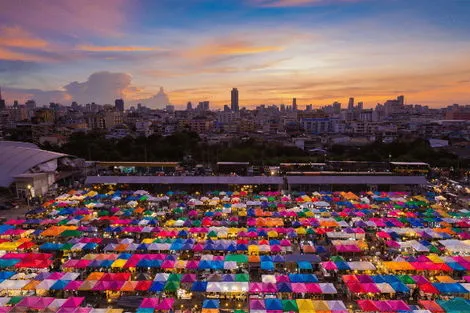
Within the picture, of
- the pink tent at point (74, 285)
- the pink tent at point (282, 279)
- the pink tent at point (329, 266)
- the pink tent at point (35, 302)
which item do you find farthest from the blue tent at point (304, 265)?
the pink tent at point (35, 302)

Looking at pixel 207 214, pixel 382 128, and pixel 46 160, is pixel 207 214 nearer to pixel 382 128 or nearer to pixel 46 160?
pixel 46 160

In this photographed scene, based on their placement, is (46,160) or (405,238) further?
(46,160)

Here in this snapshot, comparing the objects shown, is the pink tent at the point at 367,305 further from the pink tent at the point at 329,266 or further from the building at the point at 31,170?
the building at the point at 31,170

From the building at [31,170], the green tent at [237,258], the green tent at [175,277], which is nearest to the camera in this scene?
the green tent at [175,277]

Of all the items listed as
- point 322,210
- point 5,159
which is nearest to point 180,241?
point 322,210

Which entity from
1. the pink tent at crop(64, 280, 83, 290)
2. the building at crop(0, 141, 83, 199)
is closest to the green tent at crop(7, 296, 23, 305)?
the pink tent at crop(64, 280, 83, 290)
